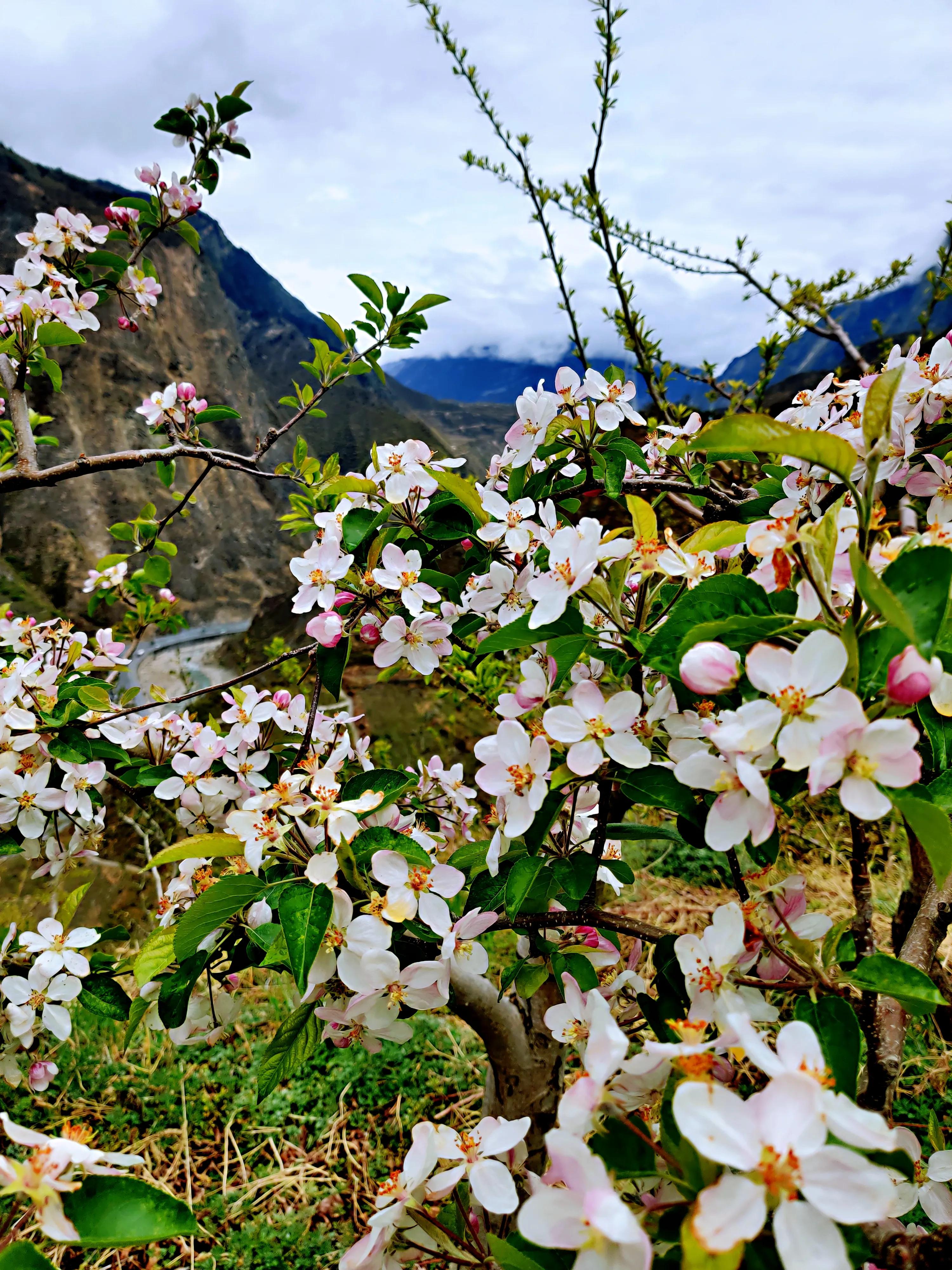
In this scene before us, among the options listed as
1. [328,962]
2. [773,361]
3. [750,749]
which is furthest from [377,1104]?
[773,361]

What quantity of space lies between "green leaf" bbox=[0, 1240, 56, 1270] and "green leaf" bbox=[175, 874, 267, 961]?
0.26 metres

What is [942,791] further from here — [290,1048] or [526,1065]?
[526,1065]

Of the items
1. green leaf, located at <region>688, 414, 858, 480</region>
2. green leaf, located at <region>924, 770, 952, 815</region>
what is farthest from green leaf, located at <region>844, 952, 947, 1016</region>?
green leaf, located at <region>688, 414, 858, 480</region>

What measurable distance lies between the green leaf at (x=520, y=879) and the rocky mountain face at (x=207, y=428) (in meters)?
4.32

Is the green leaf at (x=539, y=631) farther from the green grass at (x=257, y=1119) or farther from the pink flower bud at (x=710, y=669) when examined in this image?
the green grass at (x=257, y=1119)

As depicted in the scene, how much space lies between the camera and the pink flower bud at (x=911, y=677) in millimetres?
387

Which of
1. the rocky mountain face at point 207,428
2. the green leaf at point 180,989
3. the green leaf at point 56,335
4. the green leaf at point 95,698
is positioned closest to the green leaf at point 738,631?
the green leaf at point 180,989

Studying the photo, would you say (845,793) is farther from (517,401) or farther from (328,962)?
(517,401)

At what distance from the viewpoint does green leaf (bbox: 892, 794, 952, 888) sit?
1.32 feet

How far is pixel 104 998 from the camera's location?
0.97 metres

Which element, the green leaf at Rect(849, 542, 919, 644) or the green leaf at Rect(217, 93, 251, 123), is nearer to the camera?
the green leaf at Rect(849, 542, 919, 644)

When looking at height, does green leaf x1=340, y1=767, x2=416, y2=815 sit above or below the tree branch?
below

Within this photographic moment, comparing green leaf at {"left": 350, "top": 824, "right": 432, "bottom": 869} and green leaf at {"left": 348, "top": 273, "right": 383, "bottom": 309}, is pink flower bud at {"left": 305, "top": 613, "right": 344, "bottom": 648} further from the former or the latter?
green leaf at {"left": 348, "top": 273, "right": 383, "bottom": 309}

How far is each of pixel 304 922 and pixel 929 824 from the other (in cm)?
48
